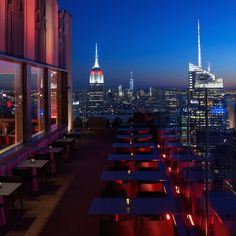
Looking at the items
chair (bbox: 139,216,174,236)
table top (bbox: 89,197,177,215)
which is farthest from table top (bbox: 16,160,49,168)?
chair (bbox: 139,216,174,236)

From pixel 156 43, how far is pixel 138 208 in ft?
89.4

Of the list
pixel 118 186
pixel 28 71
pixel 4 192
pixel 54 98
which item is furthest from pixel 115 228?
pixel 54 98

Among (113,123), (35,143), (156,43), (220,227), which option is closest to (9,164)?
(35,143)

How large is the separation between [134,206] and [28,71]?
6.85 metres

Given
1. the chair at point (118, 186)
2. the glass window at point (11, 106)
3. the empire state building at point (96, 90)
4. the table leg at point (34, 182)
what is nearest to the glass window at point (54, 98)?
the empire state building at point (96, 90)

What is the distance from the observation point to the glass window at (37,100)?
38.3 ft

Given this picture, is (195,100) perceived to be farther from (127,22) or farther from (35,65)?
(127,22)

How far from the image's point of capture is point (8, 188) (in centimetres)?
610

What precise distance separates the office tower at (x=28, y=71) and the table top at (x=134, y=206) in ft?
14.1

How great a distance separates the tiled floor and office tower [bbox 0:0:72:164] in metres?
1.32

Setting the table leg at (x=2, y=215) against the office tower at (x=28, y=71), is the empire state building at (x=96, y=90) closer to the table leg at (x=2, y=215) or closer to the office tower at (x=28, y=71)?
the office tower at (x=28, y=71)

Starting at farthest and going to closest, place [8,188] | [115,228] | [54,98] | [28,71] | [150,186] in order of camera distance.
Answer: [54,98] → [28,71] → [150,186] → [8,188] → [115,228]

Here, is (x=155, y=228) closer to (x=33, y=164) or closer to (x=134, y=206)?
→ (x=134, y=206)

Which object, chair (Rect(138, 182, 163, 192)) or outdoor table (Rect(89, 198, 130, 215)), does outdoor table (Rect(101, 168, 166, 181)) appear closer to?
chair (Rect(138, 182, 163, 192))
